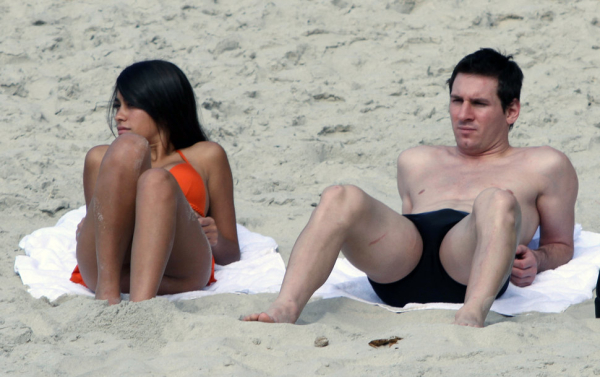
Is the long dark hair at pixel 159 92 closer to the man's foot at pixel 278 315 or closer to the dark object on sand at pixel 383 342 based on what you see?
the man's foot at pixel 278 315

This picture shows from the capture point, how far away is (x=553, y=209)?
2996 mm

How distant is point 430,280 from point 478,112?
0.85 metres

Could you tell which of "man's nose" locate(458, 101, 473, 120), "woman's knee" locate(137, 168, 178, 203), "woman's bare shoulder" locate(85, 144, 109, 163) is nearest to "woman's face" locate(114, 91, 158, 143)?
"woman's bare shoulder" locate(85, 144, 109, 163)

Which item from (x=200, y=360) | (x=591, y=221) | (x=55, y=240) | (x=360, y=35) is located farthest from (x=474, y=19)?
(x=200, y=360)

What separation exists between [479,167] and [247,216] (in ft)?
4.71

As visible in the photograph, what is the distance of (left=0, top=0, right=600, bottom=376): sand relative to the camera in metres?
1.97

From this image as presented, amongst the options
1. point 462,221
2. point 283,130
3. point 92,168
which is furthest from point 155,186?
point 283,130

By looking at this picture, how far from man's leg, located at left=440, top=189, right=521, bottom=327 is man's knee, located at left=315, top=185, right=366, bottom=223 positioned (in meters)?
0.40

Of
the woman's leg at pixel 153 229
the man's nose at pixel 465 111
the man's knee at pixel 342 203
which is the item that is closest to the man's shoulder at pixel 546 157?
the man's nose at pixel 465 111

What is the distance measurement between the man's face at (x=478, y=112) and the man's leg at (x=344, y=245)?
2.16 feet

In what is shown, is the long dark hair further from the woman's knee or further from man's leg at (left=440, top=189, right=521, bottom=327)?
man's leg at (left=440, top=189, right=521, bottom=327)

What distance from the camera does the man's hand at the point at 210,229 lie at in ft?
10.4

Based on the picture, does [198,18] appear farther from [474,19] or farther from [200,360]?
[200,360]

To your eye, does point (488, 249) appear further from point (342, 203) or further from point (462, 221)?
point (342, 203)
